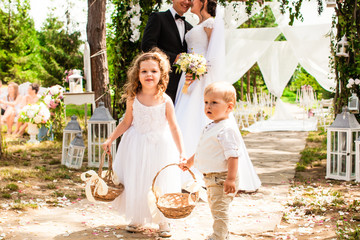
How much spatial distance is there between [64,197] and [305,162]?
416 centimetres

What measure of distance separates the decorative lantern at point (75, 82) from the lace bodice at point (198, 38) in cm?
331

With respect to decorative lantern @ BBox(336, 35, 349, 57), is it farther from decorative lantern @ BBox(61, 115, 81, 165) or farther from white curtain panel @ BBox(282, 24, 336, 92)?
white curtain panel @ BBox(282, 24, 336, 92)

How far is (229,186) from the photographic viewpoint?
102 inches

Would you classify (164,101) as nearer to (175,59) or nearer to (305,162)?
(175,59)

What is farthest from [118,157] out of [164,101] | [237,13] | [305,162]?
[237,13]

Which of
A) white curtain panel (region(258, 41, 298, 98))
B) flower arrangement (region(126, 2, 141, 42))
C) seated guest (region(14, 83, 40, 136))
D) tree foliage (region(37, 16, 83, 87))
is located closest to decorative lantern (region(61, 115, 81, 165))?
flower arrangement (region(126, 2, 141, 42))

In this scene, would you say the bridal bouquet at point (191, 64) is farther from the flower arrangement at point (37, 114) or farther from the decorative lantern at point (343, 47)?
the flower arrangement at point (37, 114)

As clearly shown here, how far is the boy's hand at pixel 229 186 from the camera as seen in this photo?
8.51ft

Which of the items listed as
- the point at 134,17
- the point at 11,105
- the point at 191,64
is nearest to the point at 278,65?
the point at 11,105

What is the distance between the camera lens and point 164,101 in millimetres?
3266

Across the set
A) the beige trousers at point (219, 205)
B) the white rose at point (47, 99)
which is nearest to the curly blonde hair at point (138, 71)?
the beige trousers at point (219, 205)

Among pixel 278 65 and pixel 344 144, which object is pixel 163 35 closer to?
pixel 344 144

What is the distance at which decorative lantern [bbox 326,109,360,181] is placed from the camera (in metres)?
5.29

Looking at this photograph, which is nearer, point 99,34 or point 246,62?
point 99,34
